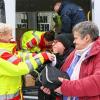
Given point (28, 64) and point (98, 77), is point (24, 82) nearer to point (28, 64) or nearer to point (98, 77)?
point (28, 64)

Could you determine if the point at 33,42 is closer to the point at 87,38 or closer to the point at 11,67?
the point at 11,67

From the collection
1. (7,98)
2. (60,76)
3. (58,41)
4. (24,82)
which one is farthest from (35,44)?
(60,76)

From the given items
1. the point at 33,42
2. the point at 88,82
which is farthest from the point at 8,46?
the point at 33,42

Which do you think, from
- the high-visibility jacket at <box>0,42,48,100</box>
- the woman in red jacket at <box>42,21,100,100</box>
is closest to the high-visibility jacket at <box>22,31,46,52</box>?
the high-visibility jacket at <box>0,42,48,100</box>

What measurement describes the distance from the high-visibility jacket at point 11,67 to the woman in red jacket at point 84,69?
0.41 m

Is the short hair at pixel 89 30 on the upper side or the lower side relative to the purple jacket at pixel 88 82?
upper

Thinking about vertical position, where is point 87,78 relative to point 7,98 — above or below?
above

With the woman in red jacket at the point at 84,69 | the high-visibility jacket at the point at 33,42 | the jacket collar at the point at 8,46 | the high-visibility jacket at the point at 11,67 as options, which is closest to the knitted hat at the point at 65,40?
the high-visibility jacket at the point at 11,67

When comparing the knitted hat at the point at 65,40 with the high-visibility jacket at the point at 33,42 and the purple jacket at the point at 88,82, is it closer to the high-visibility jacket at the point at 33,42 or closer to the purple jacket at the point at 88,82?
the purple jacket at the point at 88,82

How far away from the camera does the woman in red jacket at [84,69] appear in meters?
2.89

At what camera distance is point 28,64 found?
3.54m

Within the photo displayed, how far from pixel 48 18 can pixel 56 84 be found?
5731 millimetres

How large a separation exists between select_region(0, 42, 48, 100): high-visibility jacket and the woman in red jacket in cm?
41

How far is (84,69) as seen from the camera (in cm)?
304
